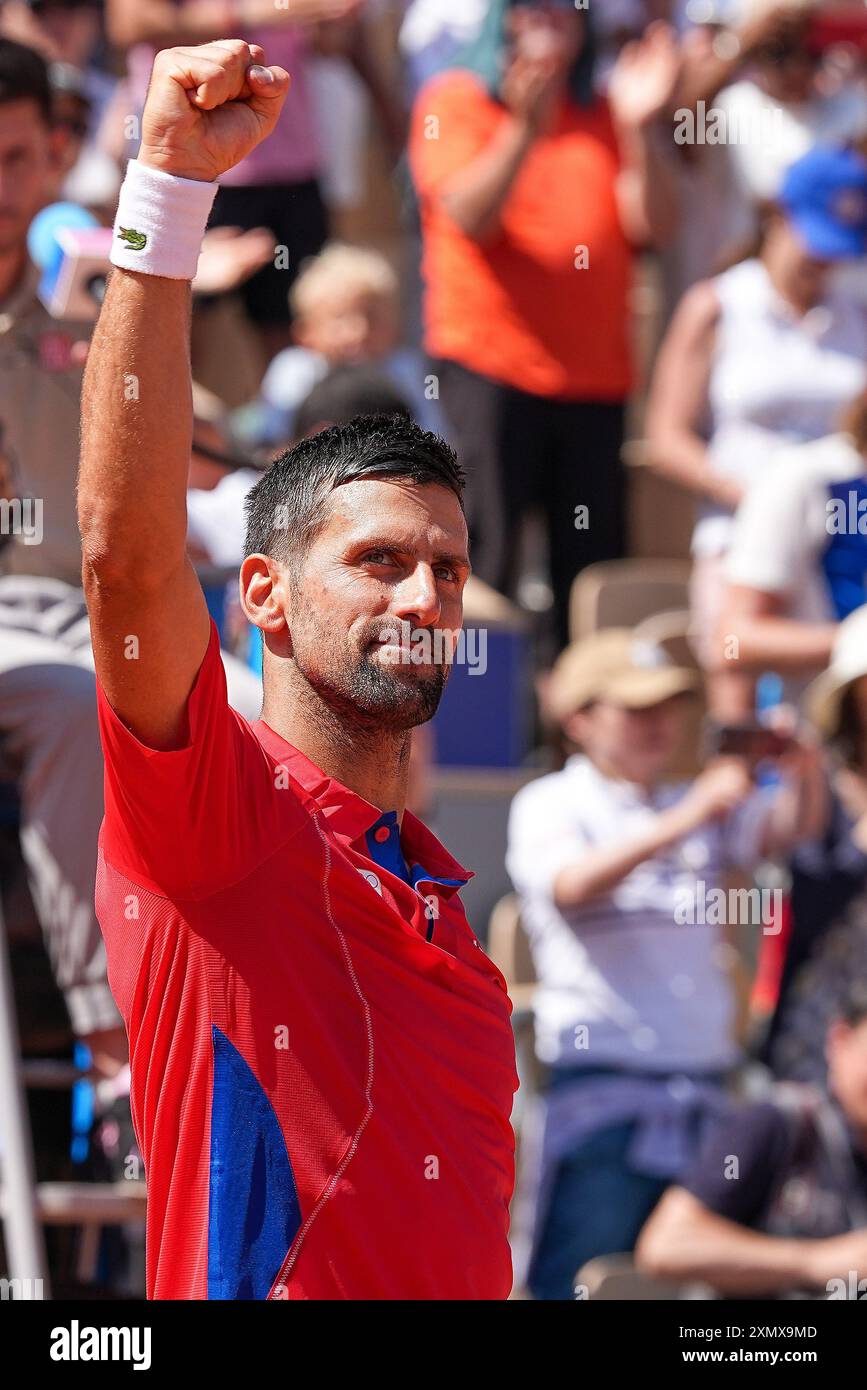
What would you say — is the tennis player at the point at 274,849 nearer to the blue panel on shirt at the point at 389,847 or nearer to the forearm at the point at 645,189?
the blue panel on shirt at the point at 389,847

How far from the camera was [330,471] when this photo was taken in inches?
94.7

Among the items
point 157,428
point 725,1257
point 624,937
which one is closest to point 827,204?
point 624,937

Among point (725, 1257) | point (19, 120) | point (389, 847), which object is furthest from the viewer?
point (725, 1257)

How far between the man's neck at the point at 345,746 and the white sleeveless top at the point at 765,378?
3.78 m

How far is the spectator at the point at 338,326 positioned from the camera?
19.0ft

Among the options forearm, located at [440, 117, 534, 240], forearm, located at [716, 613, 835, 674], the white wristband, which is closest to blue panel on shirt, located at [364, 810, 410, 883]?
the white wristband

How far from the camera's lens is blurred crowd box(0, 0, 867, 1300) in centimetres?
389

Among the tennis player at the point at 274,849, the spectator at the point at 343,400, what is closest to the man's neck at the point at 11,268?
the spectator at the point at 343,400

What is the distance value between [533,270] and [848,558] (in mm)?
1283

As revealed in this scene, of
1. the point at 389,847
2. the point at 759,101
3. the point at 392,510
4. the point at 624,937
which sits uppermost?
the point at 759,101

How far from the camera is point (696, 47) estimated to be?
21.5 feet

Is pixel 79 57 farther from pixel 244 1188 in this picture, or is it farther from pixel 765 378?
pixel 244 1188

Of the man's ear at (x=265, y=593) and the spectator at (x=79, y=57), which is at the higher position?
the spectator at (x=79, y=57)
